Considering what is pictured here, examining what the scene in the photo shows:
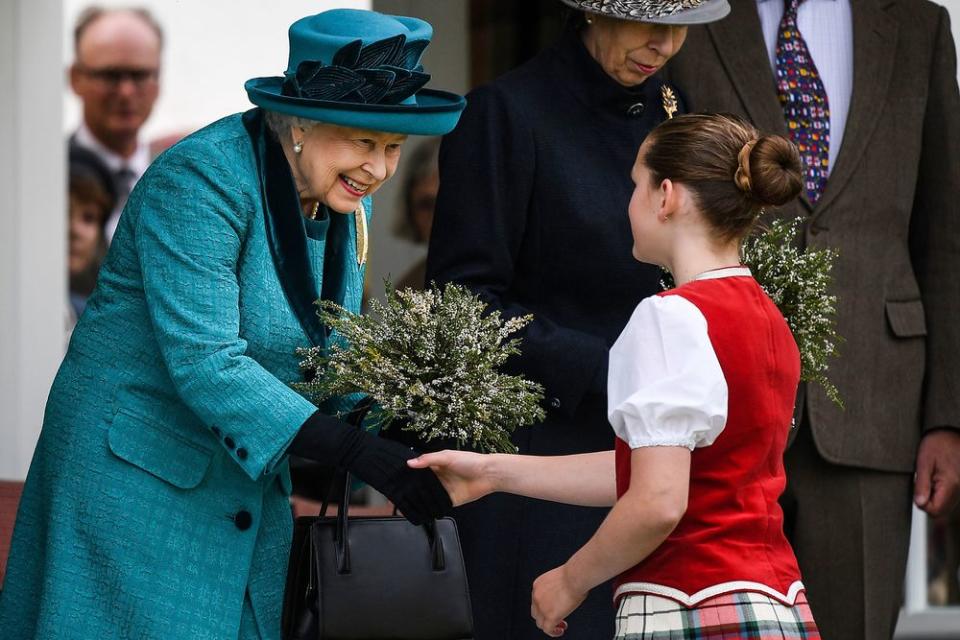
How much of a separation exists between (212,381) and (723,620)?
3.03ft

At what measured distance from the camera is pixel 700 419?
2387 millimetres

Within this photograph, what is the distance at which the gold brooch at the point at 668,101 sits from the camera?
3.60 metres

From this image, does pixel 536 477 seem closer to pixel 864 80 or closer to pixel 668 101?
pixel 668 101

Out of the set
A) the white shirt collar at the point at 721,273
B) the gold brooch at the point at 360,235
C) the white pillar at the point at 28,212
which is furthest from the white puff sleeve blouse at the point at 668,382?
the white pillar at the point at 28,212

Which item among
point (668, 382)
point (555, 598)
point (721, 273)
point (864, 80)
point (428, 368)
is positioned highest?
Result: point (864, 80)

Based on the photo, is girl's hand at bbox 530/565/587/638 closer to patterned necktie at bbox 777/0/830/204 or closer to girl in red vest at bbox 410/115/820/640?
girl in red vest at bbox 410/115/820/640

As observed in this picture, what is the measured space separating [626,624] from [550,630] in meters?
0.16

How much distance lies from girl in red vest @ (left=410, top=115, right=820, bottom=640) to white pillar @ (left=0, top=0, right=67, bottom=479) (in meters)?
2.54

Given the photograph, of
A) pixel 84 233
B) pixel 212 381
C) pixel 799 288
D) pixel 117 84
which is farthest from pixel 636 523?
pixel 117 84

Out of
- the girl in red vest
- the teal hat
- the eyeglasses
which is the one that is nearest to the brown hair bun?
the girl in red vest

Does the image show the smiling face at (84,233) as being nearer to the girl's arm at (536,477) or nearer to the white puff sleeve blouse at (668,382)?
the girl's arm at (536,477)

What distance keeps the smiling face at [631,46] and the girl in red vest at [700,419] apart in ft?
2.52

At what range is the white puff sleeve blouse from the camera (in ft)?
7.79

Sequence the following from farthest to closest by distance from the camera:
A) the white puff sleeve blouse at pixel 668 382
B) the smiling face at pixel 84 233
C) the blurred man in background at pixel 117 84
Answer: the blurred man in background at pixel 117 84 < the smiling face at pixel 84 233 < the white puff sleeve blouse at pixel 668 382
